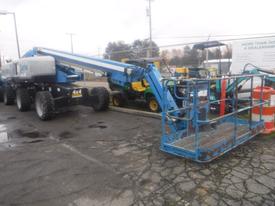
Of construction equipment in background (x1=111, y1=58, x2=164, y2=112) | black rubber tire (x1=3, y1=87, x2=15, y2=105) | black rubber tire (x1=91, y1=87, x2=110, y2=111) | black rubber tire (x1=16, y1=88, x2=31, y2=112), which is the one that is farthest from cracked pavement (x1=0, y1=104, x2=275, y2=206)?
black rubber tire (x1=3, y1=87, x2=15, y2=105)

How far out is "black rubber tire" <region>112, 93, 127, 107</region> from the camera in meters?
9.84

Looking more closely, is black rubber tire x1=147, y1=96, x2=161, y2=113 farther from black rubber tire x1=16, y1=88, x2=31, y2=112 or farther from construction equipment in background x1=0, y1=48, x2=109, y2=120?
black rubber tire x1=16, y1=88, x2=31, y2=112

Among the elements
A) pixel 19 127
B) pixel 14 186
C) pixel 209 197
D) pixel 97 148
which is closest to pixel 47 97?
pixel 19 127

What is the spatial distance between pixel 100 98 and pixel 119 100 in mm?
1024

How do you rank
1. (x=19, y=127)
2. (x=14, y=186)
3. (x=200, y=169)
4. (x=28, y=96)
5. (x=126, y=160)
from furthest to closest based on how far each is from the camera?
1. (x=28, y=96)
2. (x=19, y=127)
3. (x=126, y=160)
4. (x=200, y=169)
5. (x=14, y=186)

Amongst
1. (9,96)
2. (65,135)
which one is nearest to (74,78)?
(65,135)

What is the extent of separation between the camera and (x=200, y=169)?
12.7 feet

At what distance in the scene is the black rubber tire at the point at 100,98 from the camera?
9.10 meters

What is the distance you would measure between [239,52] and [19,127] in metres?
10.3

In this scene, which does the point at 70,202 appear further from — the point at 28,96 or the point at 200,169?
the point at 28,96

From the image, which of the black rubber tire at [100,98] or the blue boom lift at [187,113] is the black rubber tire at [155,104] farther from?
the black rubber tire at [100,98]

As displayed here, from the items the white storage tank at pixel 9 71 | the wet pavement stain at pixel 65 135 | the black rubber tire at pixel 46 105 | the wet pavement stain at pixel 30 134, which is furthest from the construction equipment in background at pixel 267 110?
the white storage tank at pixel 9 71

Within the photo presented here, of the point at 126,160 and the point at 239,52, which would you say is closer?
the point at 126,160

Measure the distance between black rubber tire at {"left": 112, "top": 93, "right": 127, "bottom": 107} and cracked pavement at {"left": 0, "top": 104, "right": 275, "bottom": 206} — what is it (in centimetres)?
368
